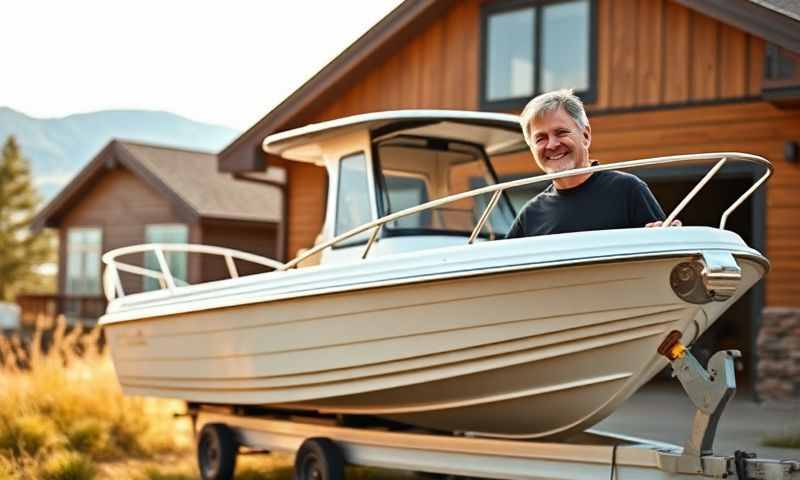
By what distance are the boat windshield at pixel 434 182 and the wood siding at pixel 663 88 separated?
4.47 m

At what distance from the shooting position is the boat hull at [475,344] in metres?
5.03

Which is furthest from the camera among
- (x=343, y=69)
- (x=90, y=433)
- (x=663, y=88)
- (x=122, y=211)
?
(x=122, y=211)

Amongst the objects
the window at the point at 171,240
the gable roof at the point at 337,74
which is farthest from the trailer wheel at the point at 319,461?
the window at the point at 171,240

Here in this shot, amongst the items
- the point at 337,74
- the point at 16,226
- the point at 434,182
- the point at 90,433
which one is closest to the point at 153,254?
the point at 337,74

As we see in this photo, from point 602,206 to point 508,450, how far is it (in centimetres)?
146

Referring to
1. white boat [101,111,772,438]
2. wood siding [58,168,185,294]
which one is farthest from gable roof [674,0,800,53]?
wood siding [58,168,185,294]

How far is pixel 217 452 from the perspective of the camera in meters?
7.62

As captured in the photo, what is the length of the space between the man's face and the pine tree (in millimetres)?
32338

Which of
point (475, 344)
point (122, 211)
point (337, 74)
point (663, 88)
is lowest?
point (475, 344)

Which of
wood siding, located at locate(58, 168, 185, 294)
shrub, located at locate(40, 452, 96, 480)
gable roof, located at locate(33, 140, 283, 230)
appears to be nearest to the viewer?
shrub, located at locate(40, 452, 96, 480)

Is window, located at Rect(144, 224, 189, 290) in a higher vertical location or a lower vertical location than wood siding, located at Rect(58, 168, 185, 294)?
lower

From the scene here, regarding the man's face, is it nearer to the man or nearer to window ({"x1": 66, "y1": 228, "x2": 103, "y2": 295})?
the man

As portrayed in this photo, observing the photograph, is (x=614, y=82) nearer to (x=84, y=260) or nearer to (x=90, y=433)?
(x=90, y=433)

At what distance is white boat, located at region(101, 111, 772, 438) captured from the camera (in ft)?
16.2
